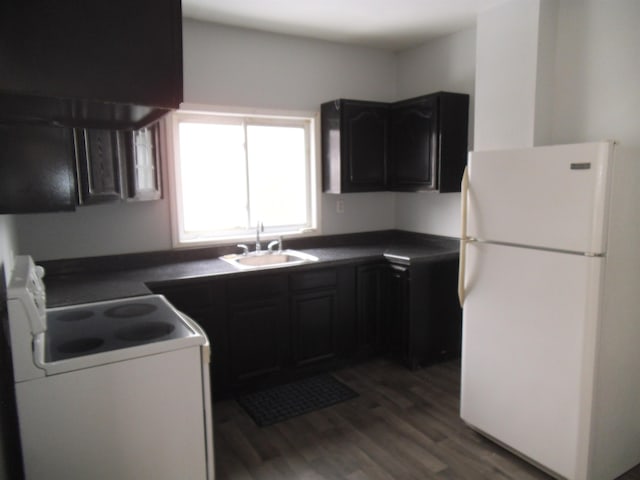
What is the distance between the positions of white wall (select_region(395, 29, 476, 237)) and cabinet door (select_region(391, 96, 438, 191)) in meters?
0.28

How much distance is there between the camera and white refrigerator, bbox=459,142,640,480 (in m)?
1.85

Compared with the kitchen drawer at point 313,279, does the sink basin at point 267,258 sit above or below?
above

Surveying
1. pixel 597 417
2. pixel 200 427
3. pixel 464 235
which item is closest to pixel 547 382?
pixel 597 417

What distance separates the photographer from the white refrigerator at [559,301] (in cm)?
185

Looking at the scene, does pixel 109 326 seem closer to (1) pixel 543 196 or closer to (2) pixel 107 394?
(2) pixel 107 394

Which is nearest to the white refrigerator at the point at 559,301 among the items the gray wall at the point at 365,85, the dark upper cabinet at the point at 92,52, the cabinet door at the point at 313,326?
the gray wall at the point at 365,85

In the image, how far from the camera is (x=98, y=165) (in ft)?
7.45

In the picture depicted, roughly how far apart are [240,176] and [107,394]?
6.96 ft

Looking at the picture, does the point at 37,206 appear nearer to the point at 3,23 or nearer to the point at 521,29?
the point at 3,23

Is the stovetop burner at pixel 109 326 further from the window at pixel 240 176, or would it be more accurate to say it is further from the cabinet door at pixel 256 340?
the window at pixel 240 176

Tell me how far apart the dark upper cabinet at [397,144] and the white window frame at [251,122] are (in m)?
0.10

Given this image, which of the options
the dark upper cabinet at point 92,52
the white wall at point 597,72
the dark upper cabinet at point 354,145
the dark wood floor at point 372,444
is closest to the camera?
the dark upper cabinet at point 92,52

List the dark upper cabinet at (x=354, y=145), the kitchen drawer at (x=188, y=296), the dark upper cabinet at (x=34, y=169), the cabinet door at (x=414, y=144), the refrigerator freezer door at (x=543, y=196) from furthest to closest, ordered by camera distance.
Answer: the dark upper cabinet at (x=354, y=145) → the cabinet door at (x=414, y=144) → the kitchen drawer at (x=188, y=296) → the refrigerator freezer door at (x=543, y=196) → the dark upper cabinet at (x=34, y=169)

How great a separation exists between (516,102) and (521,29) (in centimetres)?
43
